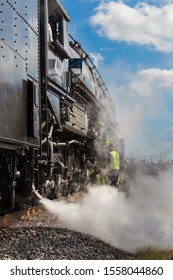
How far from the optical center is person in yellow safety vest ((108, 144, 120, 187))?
11414mm

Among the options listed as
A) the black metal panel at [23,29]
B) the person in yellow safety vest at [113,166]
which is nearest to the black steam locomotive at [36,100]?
the black metal panel at [23,29]

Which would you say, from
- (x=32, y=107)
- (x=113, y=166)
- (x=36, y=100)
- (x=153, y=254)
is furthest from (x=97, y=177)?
(x=153, y=254)

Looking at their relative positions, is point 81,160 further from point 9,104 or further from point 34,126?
point 9,104

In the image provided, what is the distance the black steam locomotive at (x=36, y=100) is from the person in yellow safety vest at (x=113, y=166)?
2.15 m

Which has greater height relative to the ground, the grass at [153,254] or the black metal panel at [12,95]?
the black metal panel at [12,95]

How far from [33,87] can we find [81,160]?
5309 millimetres

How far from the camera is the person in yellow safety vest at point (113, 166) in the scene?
Answer: 11.4 m

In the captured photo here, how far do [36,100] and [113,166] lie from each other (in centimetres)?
681

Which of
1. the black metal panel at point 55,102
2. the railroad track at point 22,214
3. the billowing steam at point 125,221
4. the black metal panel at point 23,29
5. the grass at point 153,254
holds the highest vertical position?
the black metal panel at point 23,29

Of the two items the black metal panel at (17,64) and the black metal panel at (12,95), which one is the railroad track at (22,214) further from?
the black metal panel at (12,95)

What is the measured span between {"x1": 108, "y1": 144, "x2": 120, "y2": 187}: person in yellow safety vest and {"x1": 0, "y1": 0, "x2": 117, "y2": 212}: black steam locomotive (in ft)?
7.05

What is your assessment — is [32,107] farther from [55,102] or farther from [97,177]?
[97,177]

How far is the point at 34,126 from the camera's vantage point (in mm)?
5086
